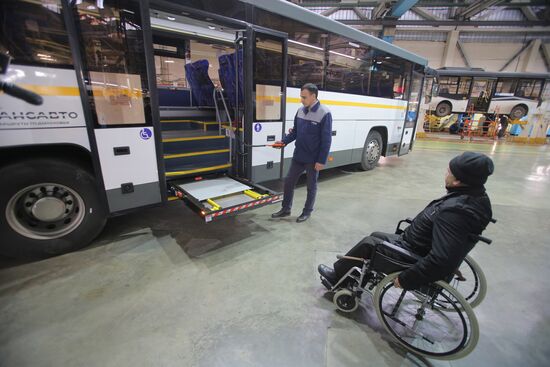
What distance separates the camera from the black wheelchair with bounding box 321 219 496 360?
Result: 5.78ft

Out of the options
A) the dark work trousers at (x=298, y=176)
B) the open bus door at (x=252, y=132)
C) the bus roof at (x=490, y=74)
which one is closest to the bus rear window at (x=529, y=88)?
the bus roof at (x=490, y=74)

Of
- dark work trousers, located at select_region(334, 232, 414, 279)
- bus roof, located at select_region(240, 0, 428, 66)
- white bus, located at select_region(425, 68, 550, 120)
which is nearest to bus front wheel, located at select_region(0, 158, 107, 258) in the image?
dark work trousers, located at select_region(334, 232, 414, 279)

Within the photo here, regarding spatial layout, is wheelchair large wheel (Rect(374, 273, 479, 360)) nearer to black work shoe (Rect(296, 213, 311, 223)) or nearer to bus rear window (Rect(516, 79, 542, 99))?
black work shoe (Rect(296, 213, 311, 223))

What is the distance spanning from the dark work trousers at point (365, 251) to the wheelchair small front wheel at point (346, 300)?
13 centimetres

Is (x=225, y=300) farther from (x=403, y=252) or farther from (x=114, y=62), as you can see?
(x=114, y=62)

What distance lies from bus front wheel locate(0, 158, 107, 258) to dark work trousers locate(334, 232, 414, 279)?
2600 millimetres

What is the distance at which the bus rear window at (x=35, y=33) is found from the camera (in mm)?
2154

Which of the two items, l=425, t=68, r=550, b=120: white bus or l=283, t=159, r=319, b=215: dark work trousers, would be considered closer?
A: l=283, t=159, r=319, b=215: dark work trousers

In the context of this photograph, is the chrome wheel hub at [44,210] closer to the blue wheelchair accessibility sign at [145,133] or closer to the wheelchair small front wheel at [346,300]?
the blue wheelchair accessibility sign at [145,133]

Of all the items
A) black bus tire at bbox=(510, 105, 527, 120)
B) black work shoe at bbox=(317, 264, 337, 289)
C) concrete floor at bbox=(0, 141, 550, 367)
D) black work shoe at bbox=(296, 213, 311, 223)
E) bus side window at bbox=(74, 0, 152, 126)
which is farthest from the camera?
black bus tire at bbox=(510, 105, 527, 120)

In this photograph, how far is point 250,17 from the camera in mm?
3432

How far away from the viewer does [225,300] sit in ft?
7.66

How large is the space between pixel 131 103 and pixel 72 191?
1123 millimetres

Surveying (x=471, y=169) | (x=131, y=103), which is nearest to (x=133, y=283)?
(x=131, y=103)
